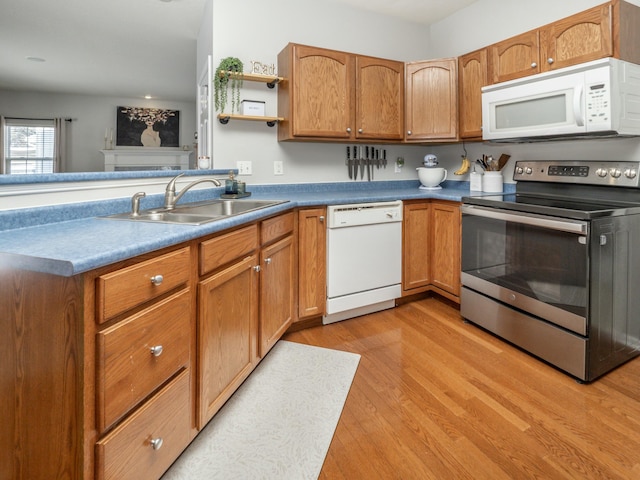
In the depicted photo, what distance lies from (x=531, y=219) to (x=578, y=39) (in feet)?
3.49

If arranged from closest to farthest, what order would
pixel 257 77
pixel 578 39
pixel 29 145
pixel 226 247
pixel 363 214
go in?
pixel 226 247
pixel 578 39
pixel 363 214
pixel 257 77
pixel 29 145

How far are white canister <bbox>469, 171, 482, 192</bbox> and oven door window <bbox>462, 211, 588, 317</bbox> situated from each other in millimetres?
631

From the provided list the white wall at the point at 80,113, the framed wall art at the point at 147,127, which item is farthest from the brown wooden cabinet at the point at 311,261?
the white wall at the point at 80,113

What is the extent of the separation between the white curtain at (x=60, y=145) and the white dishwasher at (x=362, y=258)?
639 centimetres

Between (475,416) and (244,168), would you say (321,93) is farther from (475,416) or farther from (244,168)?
(475,416)

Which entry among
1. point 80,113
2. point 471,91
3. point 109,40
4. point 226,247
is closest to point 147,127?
point 80,113

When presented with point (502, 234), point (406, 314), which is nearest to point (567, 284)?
point (502, 234)

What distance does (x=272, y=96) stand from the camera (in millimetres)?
2932

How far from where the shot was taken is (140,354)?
1.06 metres

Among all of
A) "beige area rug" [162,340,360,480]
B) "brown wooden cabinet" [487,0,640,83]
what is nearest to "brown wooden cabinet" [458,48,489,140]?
"brown wooden cabinet" [487,0,640,83]

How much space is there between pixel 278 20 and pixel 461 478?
3.10 meters

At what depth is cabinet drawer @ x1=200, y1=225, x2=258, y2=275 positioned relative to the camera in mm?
1384

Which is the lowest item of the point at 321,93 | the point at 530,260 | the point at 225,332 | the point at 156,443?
the point at 156,443

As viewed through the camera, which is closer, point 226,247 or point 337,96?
point 226,247
